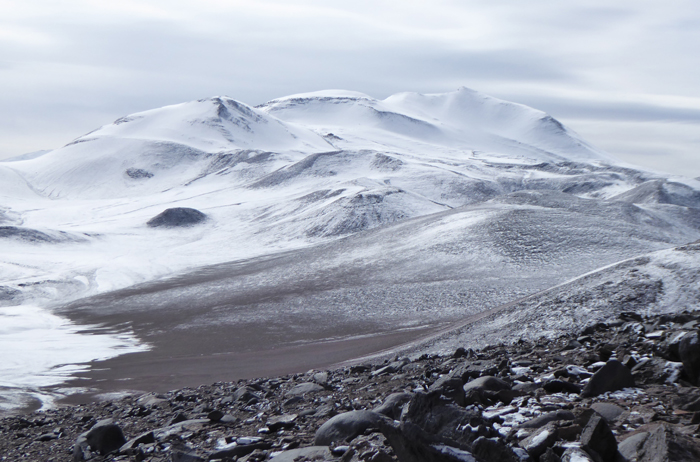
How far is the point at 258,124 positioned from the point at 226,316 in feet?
489

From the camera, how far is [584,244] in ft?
127

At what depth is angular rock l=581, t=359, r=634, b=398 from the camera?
6.31 metres

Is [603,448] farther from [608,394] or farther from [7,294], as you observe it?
[7,294]

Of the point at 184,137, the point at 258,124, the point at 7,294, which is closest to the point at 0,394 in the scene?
the point at 7,294

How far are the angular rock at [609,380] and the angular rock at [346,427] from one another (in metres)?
2.37

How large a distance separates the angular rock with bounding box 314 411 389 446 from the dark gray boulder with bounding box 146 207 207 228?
76548 mm

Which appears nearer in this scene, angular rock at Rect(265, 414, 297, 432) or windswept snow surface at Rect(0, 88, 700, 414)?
angular rock at Rect(265, 414, 297, 432)

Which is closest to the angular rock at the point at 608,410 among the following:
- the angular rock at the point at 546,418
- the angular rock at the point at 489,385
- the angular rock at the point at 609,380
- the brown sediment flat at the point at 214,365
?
the angular rock at the point at 546,418

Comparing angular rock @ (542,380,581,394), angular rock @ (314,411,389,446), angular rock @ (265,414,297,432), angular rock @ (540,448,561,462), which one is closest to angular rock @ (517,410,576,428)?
angular rock @ (540,448,561,462)

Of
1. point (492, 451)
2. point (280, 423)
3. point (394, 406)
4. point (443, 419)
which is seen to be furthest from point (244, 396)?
point (492, 451)

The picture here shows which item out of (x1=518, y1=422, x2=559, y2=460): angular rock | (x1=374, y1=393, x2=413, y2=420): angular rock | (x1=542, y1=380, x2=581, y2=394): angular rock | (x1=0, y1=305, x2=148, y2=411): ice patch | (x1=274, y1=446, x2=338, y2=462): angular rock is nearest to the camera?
(x1=518, y1=422, x2=559, y2=460): angular rock

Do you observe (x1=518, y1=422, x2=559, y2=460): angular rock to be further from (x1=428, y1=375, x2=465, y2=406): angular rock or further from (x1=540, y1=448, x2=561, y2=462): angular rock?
(x1=428, y1=375, x2=465, y2=406): angular rock

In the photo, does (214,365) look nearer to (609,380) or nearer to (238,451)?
(238,451)

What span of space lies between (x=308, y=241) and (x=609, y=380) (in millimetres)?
59578
